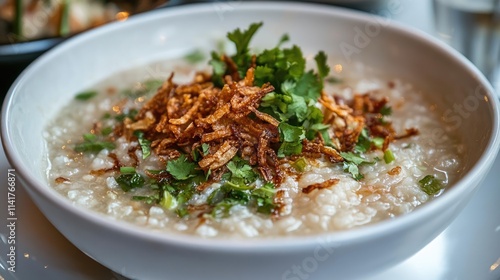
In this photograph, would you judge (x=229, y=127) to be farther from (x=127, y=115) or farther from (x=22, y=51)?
(x=22, y=51)

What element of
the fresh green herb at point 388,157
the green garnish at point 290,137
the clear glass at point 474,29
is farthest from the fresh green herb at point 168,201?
the clear glass at point 474,29

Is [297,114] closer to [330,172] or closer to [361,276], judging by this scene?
[330,172]

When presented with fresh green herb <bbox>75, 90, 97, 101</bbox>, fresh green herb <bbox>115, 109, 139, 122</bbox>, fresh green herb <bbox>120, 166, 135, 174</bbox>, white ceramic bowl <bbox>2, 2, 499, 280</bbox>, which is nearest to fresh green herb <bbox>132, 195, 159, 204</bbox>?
fresh green herb <bbox>120, 166, 135, 174</bbox>

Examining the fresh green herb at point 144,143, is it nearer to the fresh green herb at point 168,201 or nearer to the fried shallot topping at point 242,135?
the fried shallot topping at point 242,135

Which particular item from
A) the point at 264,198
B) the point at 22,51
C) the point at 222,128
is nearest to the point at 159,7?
the point at 22,51

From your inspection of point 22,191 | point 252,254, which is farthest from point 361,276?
point 22,191

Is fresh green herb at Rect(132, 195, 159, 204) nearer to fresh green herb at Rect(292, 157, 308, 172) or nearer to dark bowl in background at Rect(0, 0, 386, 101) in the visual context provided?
fresh green herb at Rect(292, 157, 308, 172)
